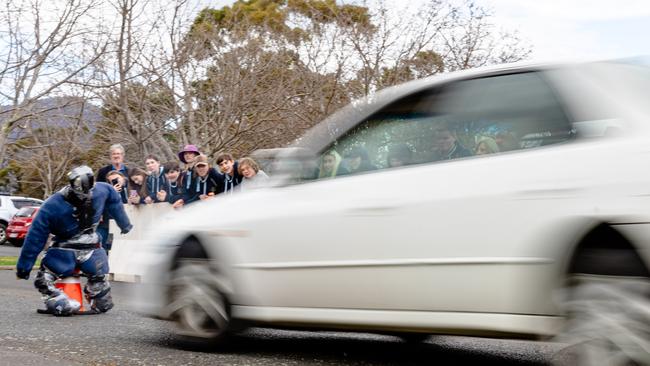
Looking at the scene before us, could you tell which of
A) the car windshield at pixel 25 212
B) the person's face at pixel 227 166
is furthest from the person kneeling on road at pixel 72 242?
the car windshield at pixel 25 212

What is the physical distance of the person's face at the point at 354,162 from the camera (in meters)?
5.79

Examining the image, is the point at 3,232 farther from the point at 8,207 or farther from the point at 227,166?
the point at 227,166

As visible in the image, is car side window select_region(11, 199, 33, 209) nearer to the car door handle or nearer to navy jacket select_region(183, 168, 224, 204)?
navy jacket select_region(183, 168, 224, 204)

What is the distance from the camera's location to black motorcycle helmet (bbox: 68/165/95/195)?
29.0 feet

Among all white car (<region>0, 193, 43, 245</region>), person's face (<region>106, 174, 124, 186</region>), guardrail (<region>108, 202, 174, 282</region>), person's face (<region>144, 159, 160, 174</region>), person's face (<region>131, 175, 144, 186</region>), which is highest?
person's face (<region>144, 159, 160, 174</region>)

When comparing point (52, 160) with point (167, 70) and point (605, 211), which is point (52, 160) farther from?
point (605, 211)

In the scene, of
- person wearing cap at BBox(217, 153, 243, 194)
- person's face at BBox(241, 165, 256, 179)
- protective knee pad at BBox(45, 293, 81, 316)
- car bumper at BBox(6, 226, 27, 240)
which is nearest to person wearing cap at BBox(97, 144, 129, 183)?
person wearing cap at BBox(217, 153, 243, 194)

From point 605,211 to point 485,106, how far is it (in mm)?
1068

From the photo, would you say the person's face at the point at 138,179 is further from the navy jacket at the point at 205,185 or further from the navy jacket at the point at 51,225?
the navy jacket at the point at 51,225

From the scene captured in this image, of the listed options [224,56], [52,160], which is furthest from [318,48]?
[52,160]

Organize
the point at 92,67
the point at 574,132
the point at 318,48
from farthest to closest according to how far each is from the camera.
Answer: the point at 318,48 → the point at 92,67 → the point at 574,132

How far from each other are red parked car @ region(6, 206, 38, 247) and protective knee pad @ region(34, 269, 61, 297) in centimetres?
2282

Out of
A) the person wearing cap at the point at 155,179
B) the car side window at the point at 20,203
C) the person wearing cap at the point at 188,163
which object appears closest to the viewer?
the person wearing cap at the point at 188,163

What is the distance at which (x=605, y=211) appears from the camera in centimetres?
447
